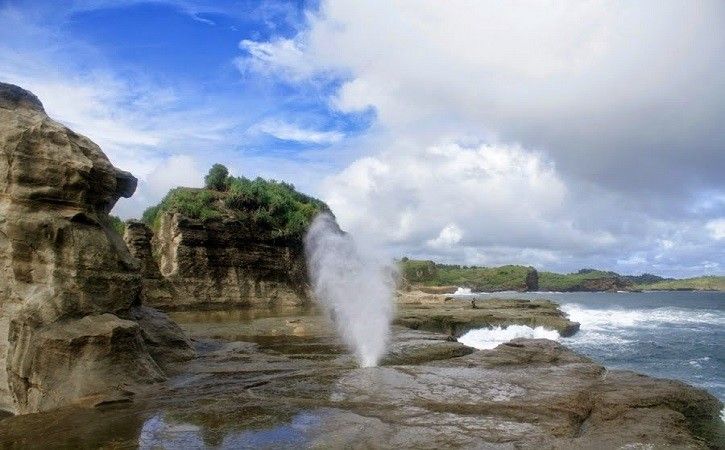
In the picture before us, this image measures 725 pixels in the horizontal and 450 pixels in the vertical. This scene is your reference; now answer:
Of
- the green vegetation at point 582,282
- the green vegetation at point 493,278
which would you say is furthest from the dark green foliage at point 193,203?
the green vegetation at point 582,282

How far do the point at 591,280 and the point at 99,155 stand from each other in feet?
572

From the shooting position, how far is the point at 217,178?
5097 cm

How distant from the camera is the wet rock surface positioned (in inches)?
288

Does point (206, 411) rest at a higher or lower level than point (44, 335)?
lower

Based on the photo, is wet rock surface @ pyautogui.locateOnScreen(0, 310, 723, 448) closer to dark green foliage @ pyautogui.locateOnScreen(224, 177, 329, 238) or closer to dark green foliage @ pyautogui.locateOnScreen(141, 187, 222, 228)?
dark green foliage @ pyautogui.locateOnScreen(141, 187, 222, 228)

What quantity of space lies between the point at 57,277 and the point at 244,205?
36426 millimetres

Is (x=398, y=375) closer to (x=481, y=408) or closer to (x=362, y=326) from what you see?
(x=481, y=408)

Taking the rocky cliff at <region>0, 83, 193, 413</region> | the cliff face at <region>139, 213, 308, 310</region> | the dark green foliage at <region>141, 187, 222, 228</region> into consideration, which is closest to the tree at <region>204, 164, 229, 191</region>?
the dark green foliage at <region>141, 187, 222, 228</region>

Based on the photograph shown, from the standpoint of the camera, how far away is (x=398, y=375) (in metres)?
11.5

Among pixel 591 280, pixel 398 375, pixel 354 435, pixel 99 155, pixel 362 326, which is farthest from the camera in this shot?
pixel 591 280

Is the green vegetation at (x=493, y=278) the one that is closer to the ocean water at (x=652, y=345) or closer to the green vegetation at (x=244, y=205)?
the green vegetation at (x=244, y=205)

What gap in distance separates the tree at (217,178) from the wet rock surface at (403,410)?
129 ft

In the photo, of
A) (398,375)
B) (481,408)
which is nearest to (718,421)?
(481,408)

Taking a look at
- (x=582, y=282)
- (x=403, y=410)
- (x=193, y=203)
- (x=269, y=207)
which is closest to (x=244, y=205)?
(x=269, y=207)
